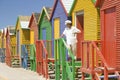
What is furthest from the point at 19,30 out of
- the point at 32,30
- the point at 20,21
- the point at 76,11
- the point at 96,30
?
the point at 96,30

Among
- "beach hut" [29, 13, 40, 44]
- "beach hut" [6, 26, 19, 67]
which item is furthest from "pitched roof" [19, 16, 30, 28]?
"beach hut" [6, 26, 19, 67]

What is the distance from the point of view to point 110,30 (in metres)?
13.3

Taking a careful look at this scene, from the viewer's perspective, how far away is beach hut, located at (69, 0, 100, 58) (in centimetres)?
1503

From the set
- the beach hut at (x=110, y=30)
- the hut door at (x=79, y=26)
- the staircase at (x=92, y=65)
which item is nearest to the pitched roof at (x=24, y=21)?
the hut door at (x=79, y=26)

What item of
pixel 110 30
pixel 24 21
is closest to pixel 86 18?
pixel 110 30

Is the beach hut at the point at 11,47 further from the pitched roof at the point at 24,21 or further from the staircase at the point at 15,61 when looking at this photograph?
the pitched roof at the point at 24,21

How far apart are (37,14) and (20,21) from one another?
134 inches

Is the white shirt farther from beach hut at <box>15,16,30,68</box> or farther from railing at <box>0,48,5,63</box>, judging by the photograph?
railing at <box>0,48,5,63</box>

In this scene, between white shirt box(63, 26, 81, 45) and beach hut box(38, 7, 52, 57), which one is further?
beach hut box(38, 7, 52, 57)

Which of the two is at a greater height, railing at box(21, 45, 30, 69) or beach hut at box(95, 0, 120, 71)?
beach hut at box(95, 0, 120, 71)

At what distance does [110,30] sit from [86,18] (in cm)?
→ 302

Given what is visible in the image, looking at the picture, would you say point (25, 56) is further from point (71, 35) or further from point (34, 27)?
point (71, 35)

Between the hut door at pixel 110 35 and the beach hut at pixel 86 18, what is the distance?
134 cm

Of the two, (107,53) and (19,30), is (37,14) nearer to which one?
(19,30)
